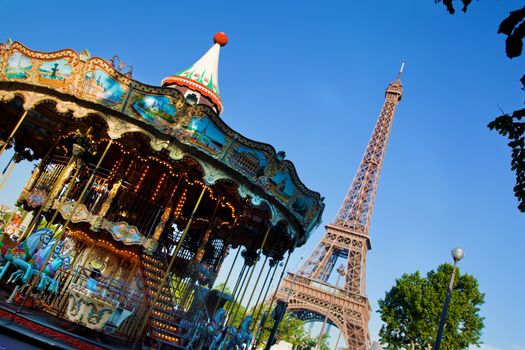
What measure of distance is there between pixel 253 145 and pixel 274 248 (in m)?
6.88

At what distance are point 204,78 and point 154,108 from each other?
5.39m

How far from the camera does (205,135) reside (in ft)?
32.9

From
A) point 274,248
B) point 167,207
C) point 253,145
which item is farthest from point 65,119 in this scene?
point 274,248

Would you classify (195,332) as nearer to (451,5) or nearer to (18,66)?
(18,66)

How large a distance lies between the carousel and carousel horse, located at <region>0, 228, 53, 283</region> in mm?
27

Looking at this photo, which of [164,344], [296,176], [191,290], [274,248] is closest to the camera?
[164,344]

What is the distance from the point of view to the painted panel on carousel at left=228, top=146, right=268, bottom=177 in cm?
1027

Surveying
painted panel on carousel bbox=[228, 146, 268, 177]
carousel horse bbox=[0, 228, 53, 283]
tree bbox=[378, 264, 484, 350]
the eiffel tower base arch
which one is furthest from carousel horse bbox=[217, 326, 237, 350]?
the eiffel tower base arch

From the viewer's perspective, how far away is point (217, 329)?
10.4 m

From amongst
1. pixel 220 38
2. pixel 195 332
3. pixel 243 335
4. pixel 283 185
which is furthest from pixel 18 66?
pixel 243 335

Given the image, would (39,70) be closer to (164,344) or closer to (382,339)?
(164,344)

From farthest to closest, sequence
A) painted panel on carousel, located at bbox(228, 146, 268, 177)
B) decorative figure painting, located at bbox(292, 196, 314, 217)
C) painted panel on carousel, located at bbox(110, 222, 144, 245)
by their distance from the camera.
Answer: decorative figure painting, located at bbox(292, 196, 314, 217) → painted panel on carousel, located at bbox(110, 222, 144, 245) → painted panel on carousel, located at bbox(228, 146, 268, 177)

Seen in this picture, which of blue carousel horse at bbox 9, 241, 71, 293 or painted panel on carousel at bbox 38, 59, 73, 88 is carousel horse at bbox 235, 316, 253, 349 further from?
painted panel on carousel at bbox 38, 59, 73, 88

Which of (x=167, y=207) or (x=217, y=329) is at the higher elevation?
(x=167, y=207)
